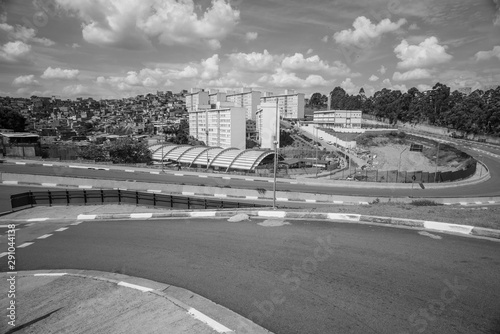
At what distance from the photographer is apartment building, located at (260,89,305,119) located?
578 ft

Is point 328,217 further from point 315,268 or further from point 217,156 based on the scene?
point 217,156

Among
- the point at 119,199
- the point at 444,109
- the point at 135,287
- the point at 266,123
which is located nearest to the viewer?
the point at 135,287

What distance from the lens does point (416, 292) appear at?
6152 millimetres

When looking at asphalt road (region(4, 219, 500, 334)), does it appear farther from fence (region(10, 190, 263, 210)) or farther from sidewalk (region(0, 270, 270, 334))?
fence (region(10, 190, 263, 210))

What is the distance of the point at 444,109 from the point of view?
109562 mm

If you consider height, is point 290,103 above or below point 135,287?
above

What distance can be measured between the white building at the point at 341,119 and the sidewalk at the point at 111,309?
4866 inches

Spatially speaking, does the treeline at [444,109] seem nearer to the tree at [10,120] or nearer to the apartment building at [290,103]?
the apartment building at [290,103]

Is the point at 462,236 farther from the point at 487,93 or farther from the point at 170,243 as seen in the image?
the point at 487,93

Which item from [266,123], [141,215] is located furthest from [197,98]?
[141,215]

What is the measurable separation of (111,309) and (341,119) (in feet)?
443

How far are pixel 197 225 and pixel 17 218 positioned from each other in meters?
11.2

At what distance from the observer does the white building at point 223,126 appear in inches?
3878

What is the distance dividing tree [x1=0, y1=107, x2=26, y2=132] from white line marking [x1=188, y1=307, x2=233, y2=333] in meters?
102
